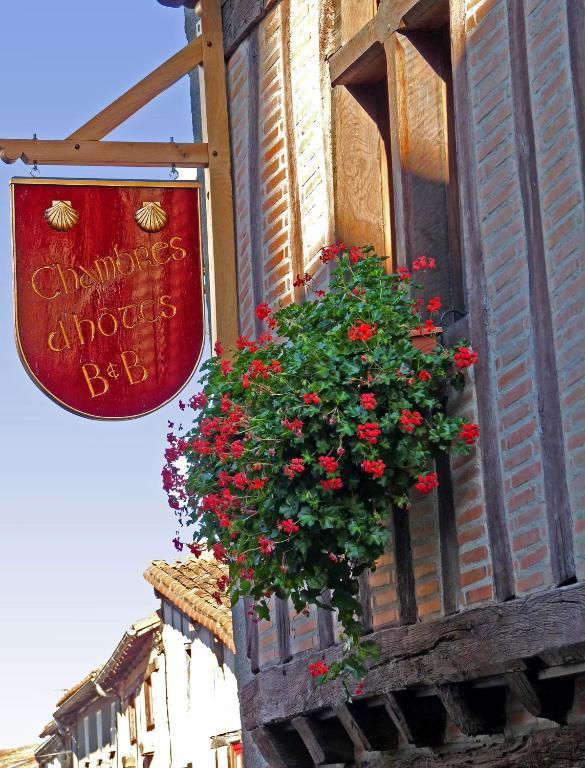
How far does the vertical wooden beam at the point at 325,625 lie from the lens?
21.7ft

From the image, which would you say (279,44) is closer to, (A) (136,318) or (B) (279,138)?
(B) (279,138)

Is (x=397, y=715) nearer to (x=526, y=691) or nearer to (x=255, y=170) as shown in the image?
(x=526, y=691)

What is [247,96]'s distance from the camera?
7840 millimetres

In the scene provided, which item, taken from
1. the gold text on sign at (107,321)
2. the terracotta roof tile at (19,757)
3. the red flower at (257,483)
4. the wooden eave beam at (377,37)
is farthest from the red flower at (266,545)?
the terracotta roof tile at (19,757)

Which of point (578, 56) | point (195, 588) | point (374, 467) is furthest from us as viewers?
point (195, 588)

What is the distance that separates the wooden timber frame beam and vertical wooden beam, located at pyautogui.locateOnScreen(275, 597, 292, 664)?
135cm

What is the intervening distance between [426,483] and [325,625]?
142cm

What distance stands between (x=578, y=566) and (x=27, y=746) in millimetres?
31068

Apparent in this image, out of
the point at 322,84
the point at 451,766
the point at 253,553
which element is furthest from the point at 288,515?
the point at 322,84

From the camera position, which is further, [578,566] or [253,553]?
[253,553]

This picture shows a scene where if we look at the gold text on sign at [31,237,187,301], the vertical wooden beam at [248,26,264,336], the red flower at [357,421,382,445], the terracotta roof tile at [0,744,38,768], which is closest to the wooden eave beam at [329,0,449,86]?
the vertical wooden beam at [248,26,264,336]

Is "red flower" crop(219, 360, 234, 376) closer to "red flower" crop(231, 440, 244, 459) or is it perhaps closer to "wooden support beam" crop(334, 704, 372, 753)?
"red flower" crop(231, 440, 244, 459)

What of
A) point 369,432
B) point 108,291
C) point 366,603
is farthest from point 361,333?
point 108,291

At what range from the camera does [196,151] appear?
7.67 m
